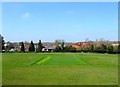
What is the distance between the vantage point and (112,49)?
284 feet

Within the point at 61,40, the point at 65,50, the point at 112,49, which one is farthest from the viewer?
the point at 61,40

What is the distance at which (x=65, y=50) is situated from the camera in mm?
97750

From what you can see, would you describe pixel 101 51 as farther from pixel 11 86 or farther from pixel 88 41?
pixel 11 86

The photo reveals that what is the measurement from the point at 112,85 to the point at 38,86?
3194 mm

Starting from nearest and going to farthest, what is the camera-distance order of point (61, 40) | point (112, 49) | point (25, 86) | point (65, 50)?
point (25, 86) → point (112, 49) → point (65, 50) → point (61, 40)

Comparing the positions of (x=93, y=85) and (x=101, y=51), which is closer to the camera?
(x=93, y=85)

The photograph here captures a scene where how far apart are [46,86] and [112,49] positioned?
76938mm

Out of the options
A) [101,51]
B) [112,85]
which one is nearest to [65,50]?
[101,51]

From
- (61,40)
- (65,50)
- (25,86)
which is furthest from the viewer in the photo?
(61,40)

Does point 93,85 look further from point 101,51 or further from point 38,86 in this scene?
point 101,51

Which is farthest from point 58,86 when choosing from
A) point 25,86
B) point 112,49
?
point 112,49

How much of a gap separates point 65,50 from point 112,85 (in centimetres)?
8579

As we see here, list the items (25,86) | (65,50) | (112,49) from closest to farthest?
(25,86) → (112,49) → (65,50)

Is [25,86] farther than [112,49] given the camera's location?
No
